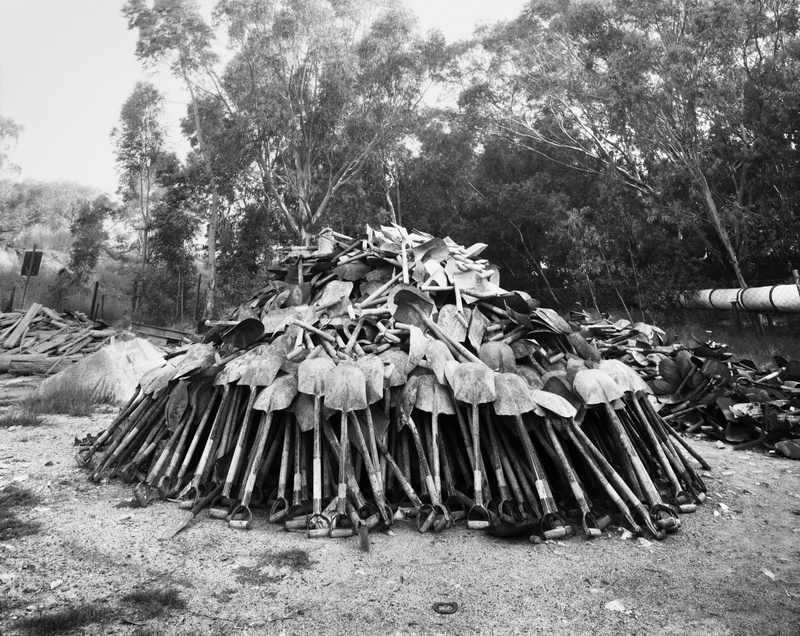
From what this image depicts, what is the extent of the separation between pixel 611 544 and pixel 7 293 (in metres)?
27.0

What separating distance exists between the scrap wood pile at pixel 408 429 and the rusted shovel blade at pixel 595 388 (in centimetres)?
1

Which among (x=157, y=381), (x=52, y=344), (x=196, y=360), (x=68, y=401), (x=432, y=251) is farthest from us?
(x=52, y=344)

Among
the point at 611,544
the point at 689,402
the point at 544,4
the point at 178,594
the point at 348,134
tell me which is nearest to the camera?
the point at 178,594

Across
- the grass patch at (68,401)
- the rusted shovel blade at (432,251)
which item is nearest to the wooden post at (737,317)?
the rusted shovel blade at (432,251)

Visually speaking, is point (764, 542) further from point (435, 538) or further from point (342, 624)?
point (342, 624)

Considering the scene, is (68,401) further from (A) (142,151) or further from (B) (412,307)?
(A) (142,151)

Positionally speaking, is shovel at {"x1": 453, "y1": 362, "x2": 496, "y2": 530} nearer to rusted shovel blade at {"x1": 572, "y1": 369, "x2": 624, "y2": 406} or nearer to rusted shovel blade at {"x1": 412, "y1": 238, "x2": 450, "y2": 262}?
rusted shovel blade at {"x1": 572, "y1": 369, "x2": 624, "y2": 406}

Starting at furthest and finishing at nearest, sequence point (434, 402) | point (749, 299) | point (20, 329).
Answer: point (20, 329)
point (749, 299)
point (434, 402)

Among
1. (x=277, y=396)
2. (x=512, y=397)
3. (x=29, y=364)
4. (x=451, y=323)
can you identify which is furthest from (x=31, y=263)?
(x=512, y=397)

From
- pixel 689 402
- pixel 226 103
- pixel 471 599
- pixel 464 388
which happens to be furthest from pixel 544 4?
pixel 471 599

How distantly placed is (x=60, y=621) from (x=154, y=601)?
15.2 inches

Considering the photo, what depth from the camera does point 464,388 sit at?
391 cm

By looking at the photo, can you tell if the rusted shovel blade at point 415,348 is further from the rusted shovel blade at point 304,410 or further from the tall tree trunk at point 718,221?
the tall tree trunk at point 718,221

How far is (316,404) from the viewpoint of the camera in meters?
3.89
